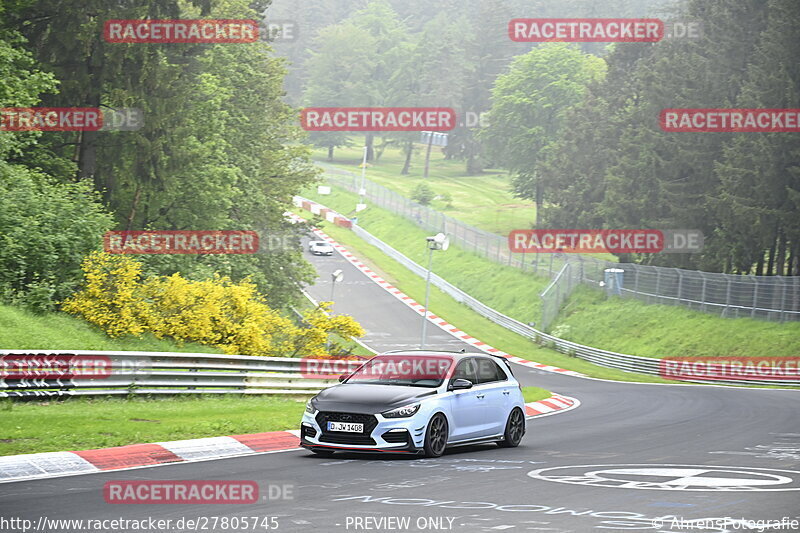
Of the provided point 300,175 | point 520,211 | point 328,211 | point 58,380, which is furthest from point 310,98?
point 58,380

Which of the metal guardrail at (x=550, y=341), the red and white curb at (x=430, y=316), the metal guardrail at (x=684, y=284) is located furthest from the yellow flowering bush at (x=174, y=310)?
the metal guardrail at (x=684, y=284)

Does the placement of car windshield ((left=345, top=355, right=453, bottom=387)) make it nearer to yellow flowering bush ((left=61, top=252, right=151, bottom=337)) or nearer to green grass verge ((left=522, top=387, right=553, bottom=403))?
yellow flowering bush ((left=61, top=252, right=151, bottom=337))

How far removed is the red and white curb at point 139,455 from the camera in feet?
39.6

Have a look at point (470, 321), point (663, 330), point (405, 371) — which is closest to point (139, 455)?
point (405, 371)

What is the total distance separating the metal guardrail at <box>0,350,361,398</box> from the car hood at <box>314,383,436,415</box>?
227 inches

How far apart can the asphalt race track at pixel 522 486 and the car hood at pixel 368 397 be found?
686mm

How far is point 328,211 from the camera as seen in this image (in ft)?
339

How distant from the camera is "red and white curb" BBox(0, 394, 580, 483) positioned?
12078 mm

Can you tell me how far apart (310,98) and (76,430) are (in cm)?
14467

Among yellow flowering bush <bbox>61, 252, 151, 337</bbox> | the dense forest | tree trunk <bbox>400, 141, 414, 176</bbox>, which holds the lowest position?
yellow flowering bush <bbox>61, 252, 151, 337</bbox>

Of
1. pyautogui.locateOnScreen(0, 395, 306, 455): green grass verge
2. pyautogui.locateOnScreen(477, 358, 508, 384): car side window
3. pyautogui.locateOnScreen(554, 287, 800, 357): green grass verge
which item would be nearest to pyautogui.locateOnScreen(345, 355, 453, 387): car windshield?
pyautogui.locateOnScreen(477, 358, 508, 384): car side window

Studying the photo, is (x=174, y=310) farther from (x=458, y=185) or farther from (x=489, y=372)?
(x=458, y=185)

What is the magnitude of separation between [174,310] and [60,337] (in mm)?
4408

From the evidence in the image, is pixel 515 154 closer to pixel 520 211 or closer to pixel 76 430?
pixel 520 211
